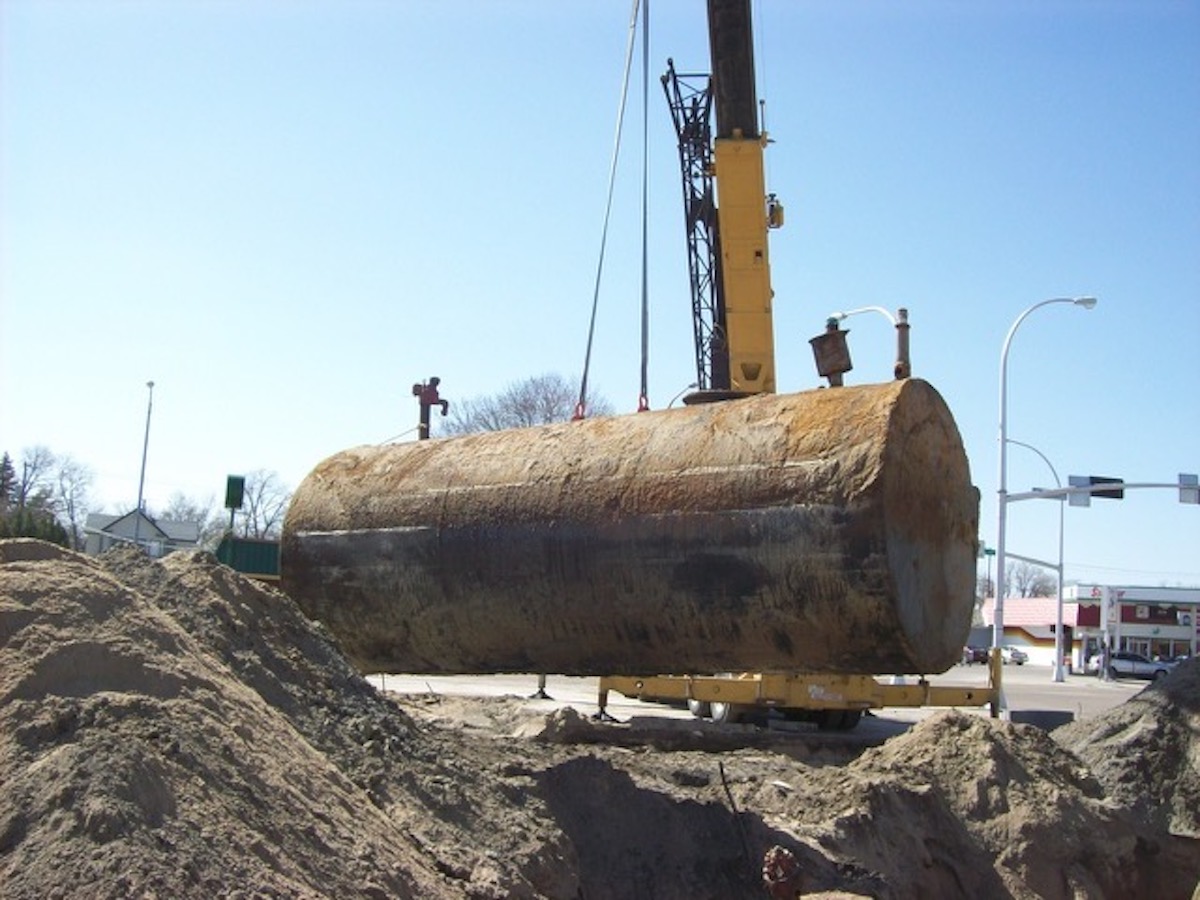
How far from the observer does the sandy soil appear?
3902 millimetres

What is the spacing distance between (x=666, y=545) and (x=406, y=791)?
149cm

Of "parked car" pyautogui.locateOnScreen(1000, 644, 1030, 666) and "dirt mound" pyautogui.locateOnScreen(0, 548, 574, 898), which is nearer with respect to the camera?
"dirt mound" pyautogui.locateOnScreen(0, 548, 574, 898)

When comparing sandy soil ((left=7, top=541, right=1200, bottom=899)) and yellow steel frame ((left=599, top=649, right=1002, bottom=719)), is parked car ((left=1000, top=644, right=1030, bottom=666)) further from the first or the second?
sandy soil ((left=7, top=541, right=1200, bottom=899))

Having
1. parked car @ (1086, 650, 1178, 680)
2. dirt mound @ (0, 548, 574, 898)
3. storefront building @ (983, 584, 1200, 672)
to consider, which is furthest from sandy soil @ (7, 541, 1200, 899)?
storefront building @ (983, 584, 1200, 672)

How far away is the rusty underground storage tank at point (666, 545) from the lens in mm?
5379

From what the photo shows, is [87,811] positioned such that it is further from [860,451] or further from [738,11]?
[738,11]

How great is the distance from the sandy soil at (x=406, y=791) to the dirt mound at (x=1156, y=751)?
0.02 meters

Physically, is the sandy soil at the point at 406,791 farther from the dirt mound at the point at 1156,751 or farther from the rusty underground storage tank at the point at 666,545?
the rusty underground storage tank at the point at 666,545

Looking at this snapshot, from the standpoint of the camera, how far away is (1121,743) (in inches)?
376

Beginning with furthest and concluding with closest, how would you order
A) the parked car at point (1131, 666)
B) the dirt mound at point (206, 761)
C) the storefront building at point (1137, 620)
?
the storefront building at point (1137, 620), the parked car at point (1131, 666), the dirt mound at point (206, 761)

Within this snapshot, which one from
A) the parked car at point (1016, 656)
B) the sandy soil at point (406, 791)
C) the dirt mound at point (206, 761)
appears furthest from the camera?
the parked car at point (1016, 656)

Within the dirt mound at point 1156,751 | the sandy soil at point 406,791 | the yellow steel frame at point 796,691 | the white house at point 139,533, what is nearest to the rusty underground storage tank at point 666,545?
the sandy soil at point 406,791

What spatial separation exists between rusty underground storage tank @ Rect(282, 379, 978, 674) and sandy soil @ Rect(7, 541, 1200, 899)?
58 cm

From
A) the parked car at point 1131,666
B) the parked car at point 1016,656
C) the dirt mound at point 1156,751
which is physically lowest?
the parked car at point 1016,656
